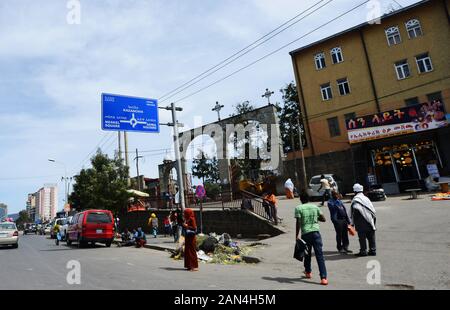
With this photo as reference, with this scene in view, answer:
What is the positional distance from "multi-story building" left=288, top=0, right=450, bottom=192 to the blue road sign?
1437cm

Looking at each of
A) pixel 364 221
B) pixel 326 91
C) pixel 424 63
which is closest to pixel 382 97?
pixel 424 63

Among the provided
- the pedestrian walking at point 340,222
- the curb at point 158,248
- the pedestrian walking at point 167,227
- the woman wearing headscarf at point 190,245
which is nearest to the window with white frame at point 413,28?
the pedestrian walking at point 340,222

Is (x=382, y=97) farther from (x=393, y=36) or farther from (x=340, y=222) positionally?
(x=340, y=222)

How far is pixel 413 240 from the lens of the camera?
996 cm

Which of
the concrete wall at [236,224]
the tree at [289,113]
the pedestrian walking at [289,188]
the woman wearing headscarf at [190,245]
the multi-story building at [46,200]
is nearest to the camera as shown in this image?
the woman wearing headscarf at [190,245]

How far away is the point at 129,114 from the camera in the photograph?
52.2 ft

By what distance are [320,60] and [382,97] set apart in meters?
6.86

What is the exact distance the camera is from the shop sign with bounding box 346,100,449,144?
20750mm

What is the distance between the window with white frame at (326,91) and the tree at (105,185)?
731 inches

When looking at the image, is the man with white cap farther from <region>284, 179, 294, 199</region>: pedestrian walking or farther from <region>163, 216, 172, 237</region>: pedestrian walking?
<region>284, 179, 294, 199</region>: pedestrian walking

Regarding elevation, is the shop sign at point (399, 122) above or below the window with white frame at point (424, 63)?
below

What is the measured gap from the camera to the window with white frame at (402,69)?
2661 cm

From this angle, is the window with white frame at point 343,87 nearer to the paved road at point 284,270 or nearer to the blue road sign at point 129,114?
the paved road at point 284,270

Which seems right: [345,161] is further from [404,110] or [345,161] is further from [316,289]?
[316,289]
